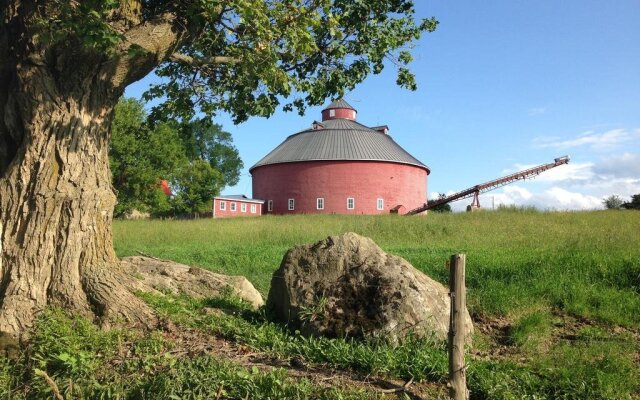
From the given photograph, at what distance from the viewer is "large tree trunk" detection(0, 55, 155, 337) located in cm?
578

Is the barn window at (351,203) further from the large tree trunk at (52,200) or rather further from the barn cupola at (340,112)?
the large tree trunk at (52,200)

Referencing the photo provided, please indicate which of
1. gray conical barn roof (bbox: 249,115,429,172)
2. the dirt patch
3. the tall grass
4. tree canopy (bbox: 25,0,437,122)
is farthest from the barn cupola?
the dirt patch

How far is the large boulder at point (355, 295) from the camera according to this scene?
5.51m

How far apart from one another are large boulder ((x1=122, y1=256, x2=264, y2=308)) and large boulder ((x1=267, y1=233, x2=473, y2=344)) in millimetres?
1593

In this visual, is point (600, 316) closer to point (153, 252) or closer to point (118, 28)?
point (118, 28)

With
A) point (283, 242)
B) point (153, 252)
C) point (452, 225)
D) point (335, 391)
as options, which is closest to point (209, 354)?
point (335, 391)

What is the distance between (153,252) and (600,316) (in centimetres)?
1335

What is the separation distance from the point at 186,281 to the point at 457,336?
4.91 metres

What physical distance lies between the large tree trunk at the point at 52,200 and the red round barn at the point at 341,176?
3730 cm

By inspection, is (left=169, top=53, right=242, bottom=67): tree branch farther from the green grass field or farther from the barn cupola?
the barn cupola

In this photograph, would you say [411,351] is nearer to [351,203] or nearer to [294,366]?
[294,366]

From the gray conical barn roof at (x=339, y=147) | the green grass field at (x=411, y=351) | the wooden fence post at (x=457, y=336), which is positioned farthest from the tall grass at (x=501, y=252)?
the gray conical barn roof at (x=339, y=147)

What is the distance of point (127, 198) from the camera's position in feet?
119

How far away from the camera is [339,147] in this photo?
4544 cm
